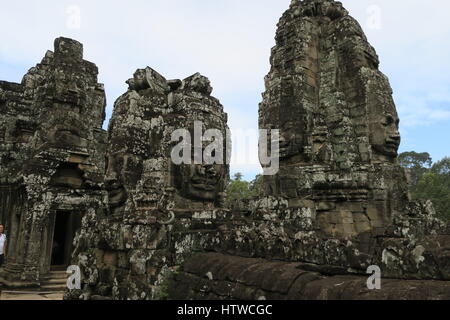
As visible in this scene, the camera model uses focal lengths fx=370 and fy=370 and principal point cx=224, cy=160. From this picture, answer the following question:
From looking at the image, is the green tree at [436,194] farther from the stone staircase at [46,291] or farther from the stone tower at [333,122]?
the stone staircase at [46,291]

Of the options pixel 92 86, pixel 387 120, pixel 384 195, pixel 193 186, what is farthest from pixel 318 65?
pixel 92 86

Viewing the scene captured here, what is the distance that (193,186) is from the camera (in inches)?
243

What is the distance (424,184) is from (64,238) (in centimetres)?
3137

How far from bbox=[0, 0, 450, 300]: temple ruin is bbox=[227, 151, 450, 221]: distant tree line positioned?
46.5 feet

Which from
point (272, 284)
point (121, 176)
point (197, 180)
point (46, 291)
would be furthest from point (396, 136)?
point (46, 291)

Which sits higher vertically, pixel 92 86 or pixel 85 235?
pixel 92 86

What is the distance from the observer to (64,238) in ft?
50.1

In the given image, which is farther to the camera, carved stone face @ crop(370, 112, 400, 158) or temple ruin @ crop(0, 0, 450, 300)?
carved stone face @ crop(370, 112, 400, 158)

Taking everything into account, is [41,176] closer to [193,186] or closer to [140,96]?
[140,96]

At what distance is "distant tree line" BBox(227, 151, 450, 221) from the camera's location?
30.6 metres

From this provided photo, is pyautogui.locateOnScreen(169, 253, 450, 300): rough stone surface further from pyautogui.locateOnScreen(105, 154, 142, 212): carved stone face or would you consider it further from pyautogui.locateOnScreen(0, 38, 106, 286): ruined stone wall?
pyautogui.locateOnScreen(0, 38, 106, 286): ruined stone wall

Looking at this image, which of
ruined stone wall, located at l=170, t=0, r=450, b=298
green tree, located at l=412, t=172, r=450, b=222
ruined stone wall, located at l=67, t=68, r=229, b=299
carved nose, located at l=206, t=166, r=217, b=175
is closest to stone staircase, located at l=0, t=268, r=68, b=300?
ruined stone wall, located at l=67, t=68, r=229, b=299

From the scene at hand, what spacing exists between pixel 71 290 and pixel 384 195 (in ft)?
25.7

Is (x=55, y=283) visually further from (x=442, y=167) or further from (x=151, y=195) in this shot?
(x=442, y=167)
